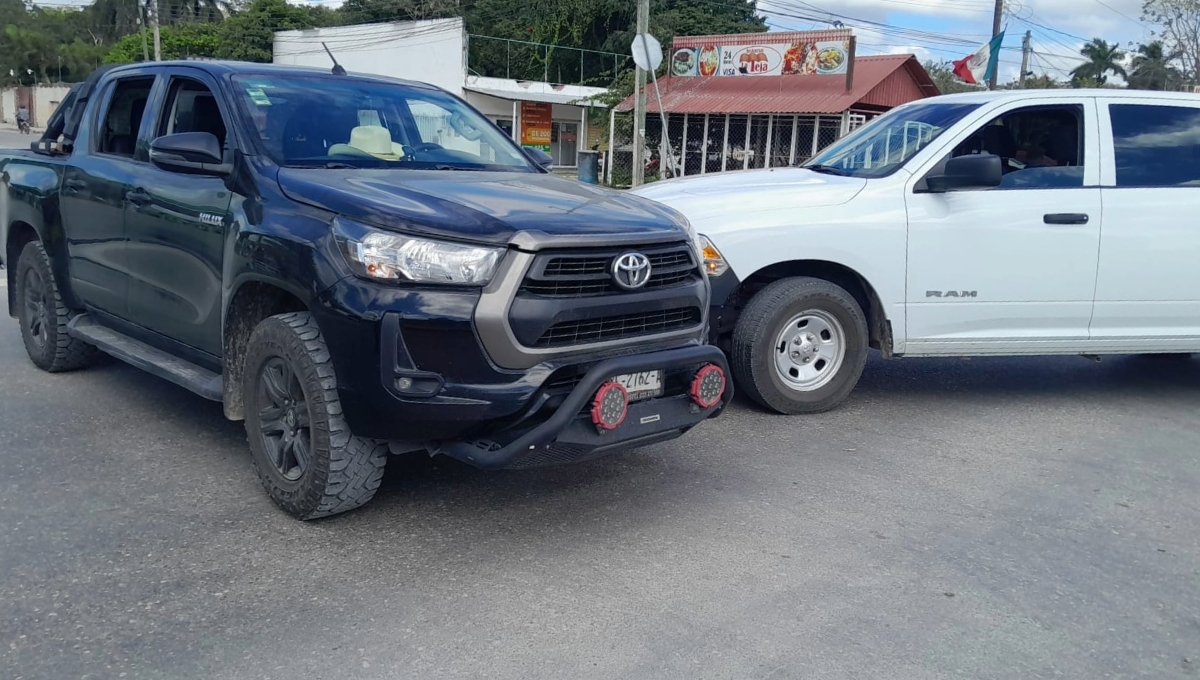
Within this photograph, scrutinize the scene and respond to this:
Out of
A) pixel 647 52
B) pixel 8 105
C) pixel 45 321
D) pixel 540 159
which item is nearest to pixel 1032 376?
pixel 540 159

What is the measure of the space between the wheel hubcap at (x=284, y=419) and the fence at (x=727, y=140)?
22008mm

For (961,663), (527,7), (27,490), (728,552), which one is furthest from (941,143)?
(527,7)

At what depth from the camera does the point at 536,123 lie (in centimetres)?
4238

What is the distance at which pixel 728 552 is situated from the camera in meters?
4.04

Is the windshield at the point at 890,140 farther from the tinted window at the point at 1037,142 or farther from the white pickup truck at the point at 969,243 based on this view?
the tinted window at the point at 1037,142

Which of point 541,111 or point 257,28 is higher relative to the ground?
point 257,28

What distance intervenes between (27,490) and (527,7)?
4562 cm

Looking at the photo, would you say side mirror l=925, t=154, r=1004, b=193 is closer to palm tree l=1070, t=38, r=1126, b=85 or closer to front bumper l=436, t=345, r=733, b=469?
front bumper l=436, t=345, r=733, b=469

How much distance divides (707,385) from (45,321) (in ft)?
14.8

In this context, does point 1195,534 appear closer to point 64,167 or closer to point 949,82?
point 64,167

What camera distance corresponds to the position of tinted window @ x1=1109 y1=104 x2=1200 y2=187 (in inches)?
247

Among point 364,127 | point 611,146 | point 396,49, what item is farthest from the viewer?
point 396,49

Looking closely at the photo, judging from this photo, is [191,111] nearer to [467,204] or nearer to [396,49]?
[467,204]

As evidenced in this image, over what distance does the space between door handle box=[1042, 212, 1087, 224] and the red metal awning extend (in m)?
19.7
